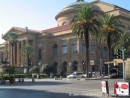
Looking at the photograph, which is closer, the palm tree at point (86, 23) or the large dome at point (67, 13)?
the palm tree at point (86, 23)

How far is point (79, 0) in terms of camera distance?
9281cm

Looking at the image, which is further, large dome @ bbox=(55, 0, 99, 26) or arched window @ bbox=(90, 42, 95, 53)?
large dome @ bbox=(55, 0, 99, 26)

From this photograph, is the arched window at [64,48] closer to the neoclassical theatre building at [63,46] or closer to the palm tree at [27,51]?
the neoclassical theatre building at [63,46]

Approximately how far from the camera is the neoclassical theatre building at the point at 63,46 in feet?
219

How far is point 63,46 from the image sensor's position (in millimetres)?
72125

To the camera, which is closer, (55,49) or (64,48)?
(64,48)

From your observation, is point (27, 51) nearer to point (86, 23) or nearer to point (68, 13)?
point (68, 13)

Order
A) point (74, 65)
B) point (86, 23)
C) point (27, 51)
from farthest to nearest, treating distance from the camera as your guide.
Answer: point (27, 51) → point (74, 65) → point (86, 23)

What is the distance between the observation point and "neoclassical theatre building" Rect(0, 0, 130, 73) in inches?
2630

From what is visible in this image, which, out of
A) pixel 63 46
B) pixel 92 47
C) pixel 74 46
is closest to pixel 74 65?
pixel 74 46

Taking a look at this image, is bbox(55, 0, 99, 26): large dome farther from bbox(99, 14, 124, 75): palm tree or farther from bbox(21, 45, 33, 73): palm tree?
bbox(99, 14, 124, 75): palm tree

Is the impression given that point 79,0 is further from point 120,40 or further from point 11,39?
point 120,40

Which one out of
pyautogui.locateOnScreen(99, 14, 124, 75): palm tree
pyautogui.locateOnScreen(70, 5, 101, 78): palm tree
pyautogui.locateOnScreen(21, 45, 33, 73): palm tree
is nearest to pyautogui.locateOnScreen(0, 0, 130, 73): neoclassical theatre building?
pyautogui.locateOnScreen(21, 45, 33, 73): palm tree

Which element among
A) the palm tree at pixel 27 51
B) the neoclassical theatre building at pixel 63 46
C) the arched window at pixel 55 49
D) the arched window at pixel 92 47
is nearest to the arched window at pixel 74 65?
the neoclassical theatre building at pixel 63 46
